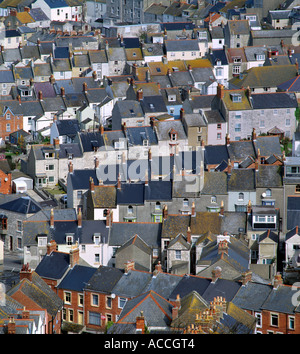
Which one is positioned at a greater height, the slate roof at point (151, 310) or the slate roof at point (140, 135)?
the slate roof at point (140, 135)

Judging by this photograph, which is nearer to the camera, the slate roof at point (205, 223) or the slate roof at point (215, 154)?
the slate roof at point (205, 223)

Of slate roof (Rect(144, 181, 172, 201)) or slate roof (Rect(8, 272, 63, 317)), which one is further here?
slate roof (Rect(144, 181, 172, 201))

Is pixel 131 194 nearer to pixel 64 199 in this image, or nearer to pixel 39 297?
pixel 64 199

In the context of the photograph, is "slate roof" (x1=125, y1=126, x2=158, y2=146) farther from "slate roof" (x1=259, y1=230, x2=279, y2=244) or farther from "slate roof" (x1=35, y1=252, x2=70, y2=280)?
"slate roof" (x1=35, y1=252, x2=70, y2=280)

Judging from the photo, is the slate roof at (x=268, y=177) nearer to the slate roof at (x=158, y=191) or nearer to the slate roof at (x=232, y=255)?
the slate roof at (x=158, y=191)

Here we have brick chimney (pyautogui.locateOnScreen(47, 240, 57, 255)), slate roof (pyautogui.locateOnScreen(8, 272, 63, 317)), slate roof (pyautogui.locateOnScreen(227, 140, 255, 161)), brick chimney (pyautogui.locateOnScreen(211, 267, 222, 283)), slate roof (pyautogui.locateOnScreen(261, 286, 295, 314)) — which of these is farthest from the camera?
slate roof (pyautogui.locateOnScreen(227, 140, 255, 161))

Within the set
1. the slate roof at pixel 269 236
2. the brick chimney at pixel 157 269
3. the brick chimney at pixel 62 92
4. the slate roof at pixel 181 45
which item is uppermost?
the slate roof at pixel 181 45

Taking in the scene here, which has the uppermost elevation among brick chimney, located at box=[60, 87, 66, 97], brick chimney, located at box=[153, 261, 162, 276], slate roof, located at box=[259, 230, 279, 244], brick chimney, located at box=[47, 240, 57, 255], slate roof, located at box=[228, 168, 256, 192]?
brick chimney, located at box=[60, 87, 66, 97]

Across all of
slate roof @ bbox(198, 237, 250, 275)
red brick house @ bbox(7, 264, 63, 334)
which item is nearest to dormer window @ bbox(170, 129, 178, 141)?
slate roof @ bbox(198, 237, 250, 275)

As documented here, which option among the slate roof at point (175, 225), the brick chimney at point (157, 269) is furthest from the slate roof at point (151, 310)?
the slate roof at point (175, 225)

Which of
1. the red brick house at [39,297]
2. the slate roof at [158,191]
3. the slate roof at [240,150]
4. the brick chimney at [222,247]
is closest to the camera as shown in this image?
the red brick house at [39,297]
